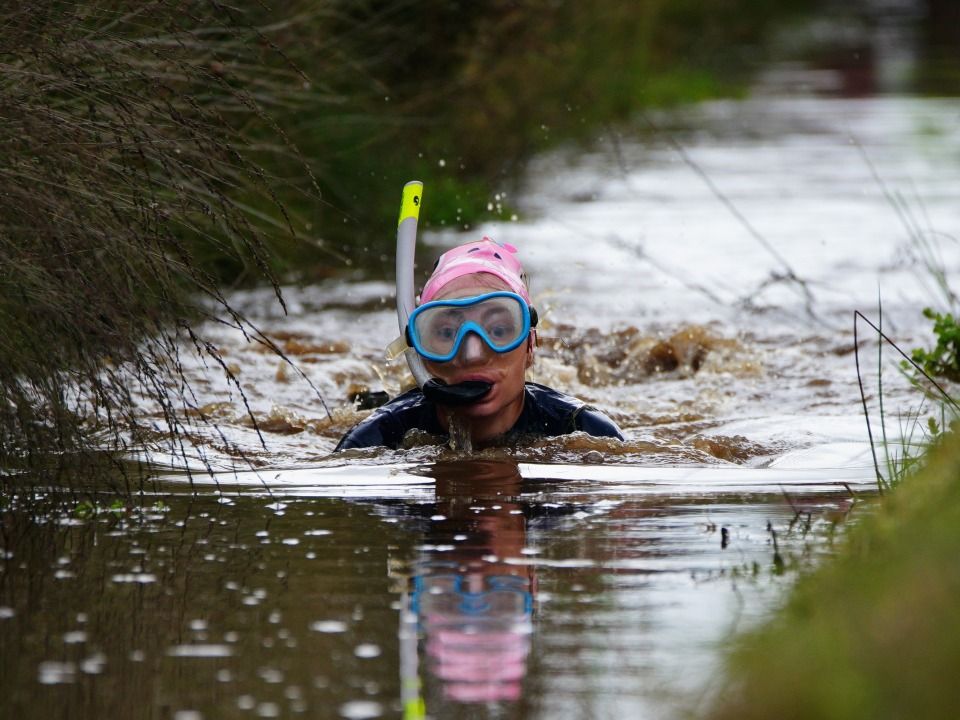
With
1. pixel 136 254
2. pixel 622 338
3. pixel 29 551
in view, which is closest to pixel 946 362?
pixel 622 338

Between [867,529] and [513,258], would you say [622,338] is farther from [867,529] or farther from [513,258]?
[867,529]

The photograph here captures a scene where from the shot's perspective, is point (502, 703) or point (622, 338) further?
point (622, 338)

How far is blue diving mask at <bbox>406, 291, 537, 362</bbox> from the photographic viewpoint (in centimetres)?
573

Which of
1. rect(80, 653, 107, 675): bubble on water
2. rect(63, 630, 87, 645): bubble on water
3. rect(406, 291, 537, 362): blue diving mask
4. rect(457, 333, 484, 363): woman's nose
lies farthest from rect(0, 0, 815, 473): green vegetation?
rect(80, 653, 107, 675): bubble on water

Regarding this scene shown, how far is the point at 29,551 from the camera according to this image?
165 inches

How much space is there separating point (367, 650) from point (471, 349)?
2.43 metres

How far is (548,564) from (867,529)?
29.8 inches

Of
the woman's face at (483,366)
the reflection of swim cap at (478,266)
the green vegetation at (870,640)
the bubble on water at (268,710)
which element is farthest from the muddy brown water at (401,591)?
the reflection of swim cap at (478,266)

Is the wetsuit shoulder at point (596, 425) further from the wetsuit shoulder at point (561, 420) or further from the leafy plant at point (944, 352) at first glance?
the leafy plant at point (944, 352)

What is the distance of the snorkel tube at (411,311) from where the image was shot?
5664 millimetres

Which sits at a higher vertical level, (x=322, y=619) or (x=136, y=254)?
(x=136, y=254)

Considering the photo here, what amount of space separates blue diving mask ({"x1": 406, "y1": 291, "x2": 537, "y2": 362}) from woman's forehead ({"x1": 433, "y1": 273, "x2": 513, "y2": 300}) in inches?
3.5

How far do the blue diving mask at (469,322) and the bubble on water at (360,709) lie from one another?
2.71 meters

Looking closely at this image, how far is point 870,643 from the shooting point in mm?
2695
